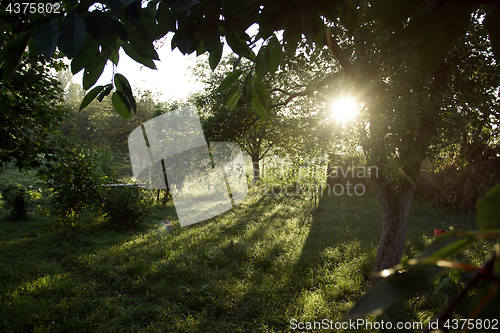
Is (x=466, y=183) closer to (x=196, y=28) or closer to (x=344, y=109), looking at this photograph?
(x=344, y=109)

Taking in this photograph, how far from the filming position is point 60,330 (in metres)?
3.39

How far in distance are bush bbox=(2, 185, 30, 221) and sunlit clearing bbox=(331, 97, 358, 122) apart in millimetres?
9789

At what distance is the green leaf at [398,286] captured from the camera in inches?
9.6

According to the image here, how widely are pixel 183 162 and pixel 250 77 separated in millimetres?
3473

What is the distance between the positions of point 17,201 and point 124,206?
3.97 metres

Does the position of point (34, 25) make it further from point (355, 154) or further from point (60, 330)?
point (355, 154)

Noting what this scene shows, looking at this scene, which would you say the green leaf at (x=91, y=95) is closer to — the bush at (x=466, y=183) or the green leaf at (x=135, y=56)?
the green leaf at (x=135, y=56)

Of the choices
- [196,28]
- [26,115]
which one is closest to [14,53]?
[196,28]

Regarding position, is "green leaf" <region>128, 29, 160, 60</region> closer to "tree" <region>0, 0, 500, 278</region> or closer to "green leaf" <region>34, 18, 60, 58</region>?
"tree" <region>0, 0, 500, 278</region>

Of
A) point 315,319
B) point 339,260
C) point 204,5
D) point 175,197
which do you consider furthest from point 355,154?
point 175,197

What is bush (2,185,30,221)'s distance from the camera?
8.80m

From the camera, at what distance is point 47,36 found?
682 mm

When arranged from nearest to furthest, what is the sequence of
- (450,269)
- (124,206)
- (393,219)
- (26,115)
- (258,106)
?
1. (450,269)
2. (258,106)
3. (26,115)
4. (393,219)
5. (124,206)

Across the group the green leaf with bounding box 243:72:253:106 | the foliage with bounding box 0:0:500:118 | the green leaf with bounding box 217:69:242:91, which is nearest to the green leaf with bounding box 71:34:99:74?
the foliage with bounding box 0:0:500:118
